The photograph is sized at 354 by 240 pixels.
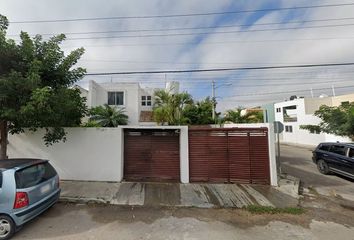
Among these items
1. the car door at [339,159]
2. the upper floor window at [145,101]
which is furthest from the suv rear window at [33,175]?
the upper floor window at [145,101]

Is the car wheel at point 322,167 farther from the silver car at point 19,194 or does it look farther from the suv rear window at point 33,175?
the silver car at point 19,194

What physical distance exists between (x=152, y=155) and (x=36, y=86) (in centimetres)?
479

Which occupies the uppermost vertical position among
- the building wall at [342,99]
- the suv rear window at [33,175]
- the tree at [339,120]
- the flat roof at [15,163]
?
the building wall at [342,99]

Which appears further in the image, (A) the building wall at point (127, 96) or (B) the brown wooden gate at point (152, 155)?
(A) the building wall at point (127, 96)

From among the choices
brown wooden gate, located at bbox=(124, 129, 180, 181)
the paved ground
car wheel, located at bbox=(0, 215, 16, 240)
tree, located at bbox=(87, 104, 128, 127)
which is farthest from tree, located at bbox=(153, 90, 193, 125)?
car wheel, located at bbox=(0, 215, 16, 240)

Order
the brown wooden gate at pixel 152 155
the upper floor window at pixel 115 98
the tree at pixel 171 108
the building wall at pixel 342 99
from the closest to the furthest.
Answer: the brown wooden gate at pixel 152 155 < the tree at pixel 171 108 < the upper floor window at pixel 115 98 < the building wall at pixel 342 99

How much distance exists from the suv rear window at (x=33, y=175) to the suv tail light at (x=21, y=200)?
0.59ft

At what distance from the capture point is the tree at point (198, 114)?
20.5 meters

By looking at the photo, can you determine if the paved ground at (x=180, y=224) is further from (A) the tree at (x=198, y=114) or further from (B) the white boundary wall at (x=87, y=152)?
(A) the tree at (x=198, y=114)

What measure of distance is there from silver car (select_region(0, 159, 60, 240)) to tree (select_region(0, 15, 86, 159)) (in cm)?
204

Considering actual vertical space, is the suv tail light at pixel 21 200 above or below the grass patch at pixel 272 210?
above

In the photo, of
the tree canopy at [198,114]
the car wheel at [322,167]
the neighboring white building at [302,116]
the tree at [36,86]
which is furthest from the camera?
the neighboring white building at [302,116]

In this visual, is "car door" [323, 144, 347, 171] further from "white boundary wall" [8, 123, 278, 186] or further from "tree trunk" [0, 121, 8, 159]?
"tree trunk" [0, 121, 8, 159]

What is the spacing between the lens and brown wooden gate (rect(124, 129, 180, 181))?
9492mm
